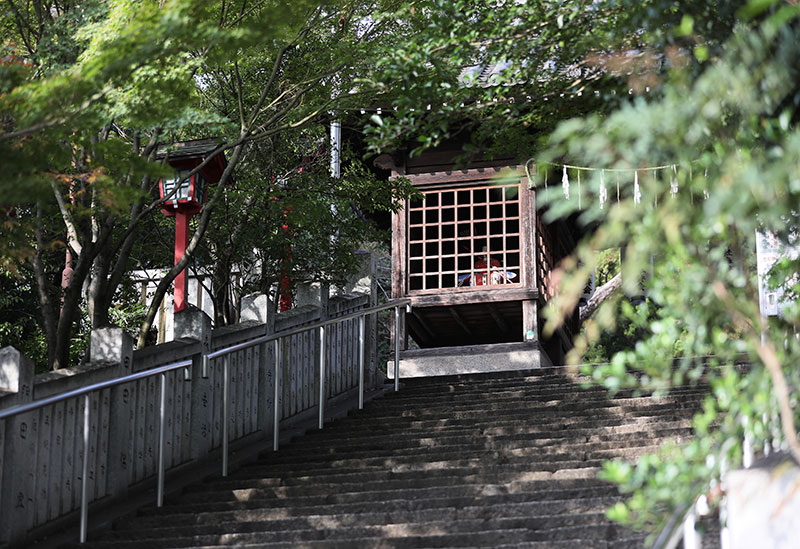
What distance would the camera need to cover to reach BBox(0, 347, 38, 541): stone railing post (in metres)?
6.64

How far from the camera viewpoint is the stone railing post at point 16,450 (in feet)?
21.8

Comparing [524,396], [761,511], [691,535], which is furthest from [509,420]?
[761,511]

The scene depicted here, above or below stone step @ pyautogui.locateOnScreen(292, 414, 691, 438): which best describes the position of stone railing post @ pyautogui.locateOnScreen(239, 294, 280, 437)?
above

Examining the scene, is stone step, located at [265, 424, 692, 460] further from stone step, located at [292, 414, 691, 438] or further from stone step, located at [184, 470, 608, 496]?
stone step, located at [184, 470, 608, 496]

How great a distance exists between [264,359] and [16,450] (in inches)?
124

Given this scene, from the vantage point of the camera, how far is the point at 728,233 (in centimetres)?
354

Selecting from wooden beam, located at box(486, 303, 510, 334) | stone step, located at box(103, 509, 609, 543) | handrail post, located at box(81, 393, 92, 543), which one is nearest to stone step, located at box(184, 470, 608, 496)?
stone step, located at box(103, 509, 609, 543)

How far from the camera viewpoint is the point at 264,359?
9.65m

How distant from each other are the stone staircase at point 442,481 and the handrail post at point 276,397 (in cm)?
14

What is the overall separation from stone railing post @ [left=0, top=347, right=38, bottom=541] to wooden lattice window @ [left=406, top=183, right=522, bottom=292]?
817 centimetres

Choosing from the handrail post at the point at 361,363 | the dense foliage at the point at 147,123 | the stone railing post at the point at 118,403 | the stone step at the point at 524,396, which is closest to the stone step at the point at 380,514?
the stone railing post at the point at 118,403

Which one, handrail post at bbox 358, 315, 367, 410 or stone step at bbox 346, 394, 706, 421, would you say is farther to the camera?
handrail post at bbox 358, 315, 367, 410

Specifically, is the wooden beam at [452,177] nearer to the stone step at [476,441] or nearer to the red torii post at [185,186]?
the red torii post at [185,186]

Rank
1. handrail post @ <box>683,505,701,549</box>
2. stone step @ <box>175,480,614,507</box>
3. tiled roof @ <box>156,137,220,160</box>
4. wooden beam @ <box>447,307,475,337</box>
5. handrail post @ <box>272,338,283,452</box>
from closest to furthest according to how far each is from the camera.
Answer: handrail post @ <box>683,505,701,549</box>
stone step @ <box>175,480,614,507</box>
handrail post @ <box>272,338,283,452</box>
tiled roof @ <box>156,137,220,160</box>
wooden beam @ <box>447,307,475,337</box>
